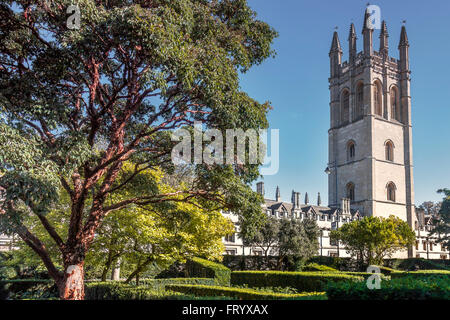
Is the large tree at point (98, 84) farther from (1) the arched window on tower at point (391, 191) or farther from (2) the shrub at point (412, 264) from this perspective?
(1) the arched window on tower at point (391, 191)

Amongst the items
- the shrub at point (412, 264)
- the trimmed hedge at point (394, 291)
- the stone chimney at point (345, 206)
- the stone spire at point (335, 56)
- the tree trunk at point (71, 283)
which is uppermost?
the stone spire at point (335, 56)

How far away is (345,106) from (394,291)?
7440cm

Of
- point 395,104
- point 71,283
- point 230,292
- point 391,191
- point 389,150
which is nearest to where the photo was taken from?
point 71,283

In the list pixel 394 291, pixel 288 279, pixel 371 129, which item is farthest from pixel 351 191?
pixel 394 291

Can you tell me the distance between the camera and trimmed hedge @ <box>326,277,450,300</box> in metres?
7.23

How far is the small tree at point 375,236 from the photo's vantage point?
42969 millimetres

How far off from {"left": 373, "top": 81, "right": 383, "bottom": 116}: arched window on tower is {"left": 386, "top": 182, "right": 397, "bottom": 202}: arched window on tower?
13.4m

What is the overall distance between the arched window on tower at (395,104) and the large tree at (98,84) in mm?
69218

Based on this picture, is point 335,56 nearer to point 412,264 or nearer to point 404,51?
point 404,51

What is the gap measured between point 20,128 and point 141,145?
579 centimetres

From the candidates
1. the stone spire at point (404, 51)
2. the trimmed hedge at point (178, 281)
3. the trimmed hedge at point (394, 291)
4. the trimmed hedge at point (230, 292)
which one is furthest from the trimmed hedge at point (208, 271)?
the stone spire at point (404, 51)

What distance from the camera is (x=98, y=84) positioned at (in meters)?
13.4
